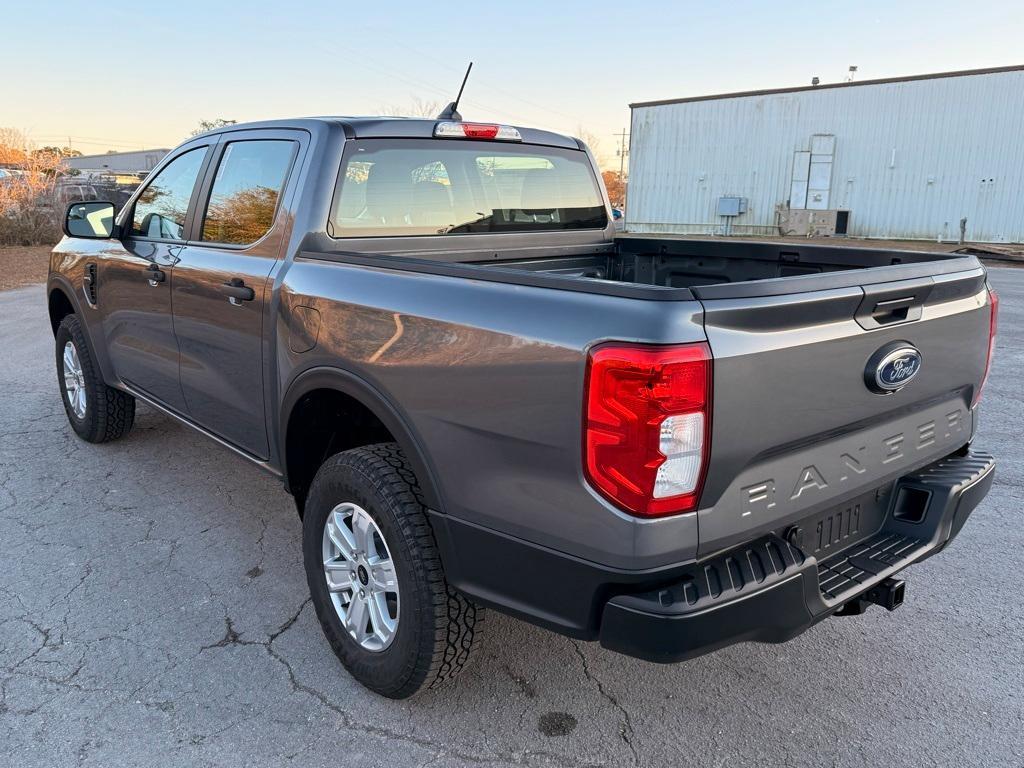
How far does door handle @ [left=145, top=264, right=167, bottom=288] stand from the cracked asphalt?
1.24 metres

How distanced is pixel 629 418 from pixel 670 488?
0.19 metres

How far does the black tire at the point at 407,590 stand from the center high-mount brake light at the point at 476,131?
159cm

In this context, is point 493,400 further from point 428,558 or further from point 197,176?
Result: point 197,176

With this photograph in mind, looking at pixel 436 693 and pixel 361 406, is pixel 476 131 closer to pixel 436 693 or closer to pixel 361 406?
pixel 361 406

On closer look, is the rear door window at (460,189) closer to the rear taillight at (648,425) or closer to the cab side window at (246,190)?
the cab side window at (246,190)

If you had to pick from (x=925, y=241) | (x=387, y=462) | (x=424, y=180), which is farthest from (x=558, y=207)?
(x=925, y=241)

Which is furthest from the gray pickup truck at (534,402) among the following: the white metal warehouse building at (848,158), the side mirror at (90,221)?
the white metal warehouse building at (848,158)

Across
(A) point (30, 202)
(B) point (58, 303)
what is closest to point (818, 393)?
(B) point (58, 303)

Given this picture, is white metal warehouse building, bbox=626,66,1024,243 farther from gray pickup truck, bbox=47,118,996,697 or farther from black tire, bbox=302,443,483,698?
black tire, bbox=302,443,483,698

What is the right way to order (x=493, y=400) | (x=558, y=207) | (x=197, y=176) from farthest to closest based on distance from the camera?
(x=558, y=207) < (x=197, y=176) < (x=493, y=400)

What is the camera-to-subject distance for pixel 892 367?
2230 mm

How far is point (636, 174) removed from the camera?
→ 33.2 m

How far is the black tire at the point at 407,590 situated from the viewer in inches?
92.7

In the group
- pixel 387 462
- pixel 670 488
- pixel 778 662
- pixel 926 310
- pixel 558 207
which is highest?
pixel 558 207
